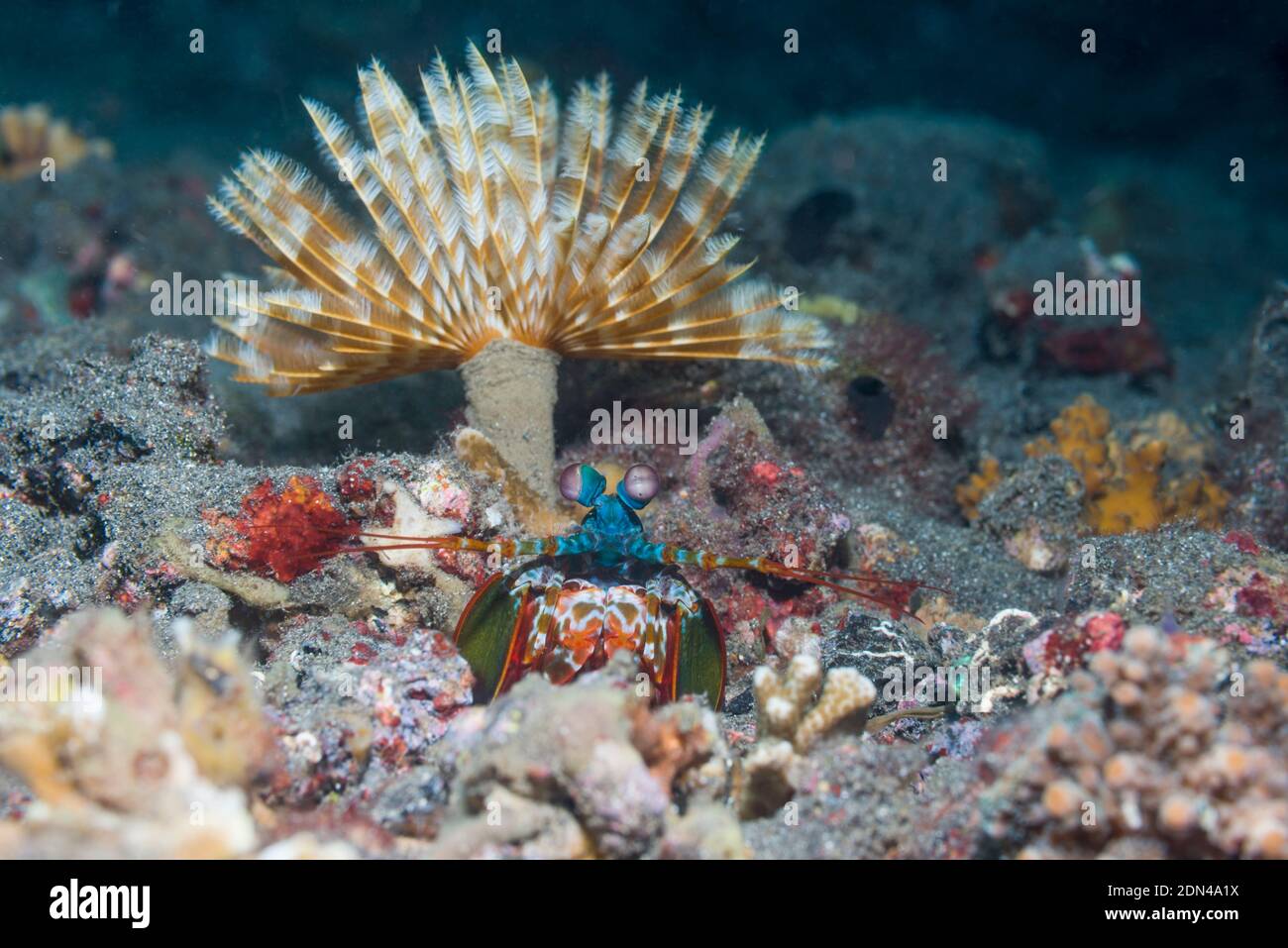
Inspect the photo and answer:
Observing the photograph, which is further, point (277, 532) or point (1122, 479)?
point (1122, 479)

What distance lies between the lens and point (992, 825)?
2727mm

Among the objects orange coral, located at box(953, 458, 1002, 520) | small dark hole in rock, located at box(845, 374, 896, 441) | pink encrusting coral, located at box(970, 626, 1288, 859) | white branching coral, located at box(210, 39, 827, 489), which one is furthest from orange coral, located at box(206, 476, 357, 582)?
orange coral, located at box(953, 458, 1002, 520)

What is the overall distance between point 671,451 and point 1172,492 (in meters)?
4.93

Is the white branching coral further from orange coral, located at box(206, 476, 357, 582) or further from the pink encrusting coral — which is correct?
the pink encrusting coral

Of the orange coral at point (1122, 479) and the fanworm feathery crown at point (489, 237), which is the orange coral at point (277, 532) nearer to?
the fanworm feathery crown at point (489, 237)

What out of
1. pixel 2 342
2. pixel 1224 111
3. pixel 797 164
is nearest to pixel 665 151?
pixel 2 342

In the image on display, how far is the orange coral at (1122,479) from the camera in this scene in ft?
23.2

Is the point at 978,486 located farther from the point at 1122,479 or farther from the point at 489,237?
the point at 489,237

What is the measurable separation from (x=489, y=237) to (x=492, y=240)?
4cm

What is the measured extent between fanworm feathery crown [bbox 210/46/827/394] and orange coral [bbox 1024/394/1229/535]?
3.88 metres

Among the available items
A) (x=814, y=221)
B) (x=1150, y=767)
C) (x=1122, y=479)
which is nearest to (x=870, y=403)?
(x=1122, y=479)

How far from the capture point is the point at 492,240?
187 inches

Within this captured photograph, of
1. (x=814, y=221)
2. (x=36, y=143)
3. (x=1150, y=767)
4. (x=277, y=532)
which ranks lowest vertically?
(x=1150, y=767)

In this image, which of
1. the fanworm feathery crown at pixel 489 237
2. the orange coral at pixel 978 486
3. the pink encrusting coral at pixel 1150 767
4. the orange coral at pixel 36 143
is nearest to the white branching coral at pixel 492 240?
the fanworm feathery crown at pixel 489 237
